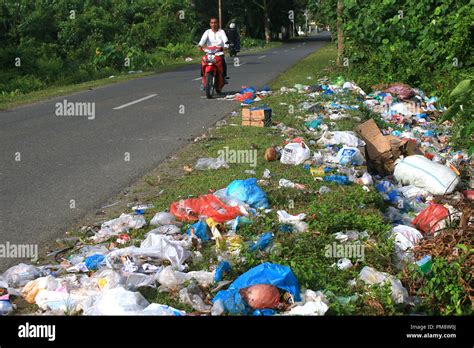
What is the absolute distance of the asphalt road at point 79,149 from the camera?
6262 mm

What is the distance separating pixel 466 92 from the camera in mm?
3680

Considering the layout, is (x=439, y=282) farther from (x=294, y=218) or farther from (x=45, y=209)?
(x=45, y=209)

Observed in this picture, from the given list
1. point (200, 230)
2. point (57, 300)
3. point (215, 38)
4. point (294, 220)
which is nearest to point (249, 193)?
point (294, 220)

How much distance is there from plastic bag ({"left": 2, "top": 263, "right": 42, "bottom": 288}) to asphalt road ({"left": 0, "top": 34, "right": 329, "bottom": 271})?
0.72 feet

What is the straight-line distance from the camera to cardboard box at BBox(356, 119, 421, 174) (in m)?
9.11

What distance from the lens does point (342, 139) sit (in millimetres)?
8945

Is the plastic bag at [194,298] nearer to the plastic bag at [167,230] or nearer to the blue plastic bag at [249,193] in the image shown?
the plastic bag at [167,230]

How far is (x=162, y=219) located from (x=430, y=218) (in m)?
2.77

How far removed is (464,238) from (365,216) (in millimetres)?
862

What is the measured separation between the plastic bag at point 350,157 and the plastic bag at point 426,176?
2.00 ft

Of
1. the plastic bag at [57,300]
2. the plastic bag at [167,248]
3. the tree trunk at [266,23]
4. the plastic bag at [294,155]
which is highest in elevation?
the tree trunk at [266,23]

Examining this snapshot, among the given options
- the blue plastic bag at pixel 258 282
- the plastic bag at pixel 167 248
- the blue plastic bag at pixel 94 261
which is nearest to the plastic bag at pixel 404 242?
the blue plastic bag at pixel 258 282

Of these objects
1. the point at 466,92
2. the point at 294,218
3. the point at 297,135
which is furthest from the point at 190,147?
the point at 466,92

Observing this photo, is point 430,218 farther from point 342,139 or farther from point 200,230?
point 342,139
